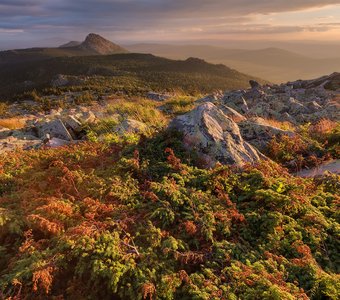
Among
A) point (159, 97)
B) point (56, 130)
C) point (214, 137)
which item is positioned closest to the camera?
point (214, 137)

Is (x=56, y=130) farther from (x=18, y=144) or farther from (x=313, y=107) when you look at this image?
(x=313, y=107)

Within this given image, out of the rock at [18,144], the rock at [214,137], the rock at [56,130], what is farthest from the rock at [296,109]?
the rock at [18,144]

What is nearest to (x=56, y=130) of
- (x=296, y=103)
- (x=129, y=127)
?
(x=129, y=127)

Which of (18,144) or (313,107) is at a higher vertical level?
(18,144)

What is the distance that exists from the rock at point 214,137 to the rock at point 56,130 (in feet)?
15.6

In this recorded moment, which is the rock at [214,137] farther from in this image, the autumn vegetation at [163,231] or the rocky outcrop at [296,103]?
the rocky outcrop at [296,103]

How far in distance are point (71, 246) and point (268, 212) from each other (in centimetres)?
325

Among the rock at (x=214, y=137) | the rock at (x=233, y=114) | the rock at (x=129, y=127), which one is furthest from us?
the rock at (x=233, y=114)

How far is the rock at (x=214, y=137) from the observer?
26.8 ft

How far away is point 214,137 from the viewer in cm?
849

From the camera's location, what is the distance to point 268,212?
5898mm

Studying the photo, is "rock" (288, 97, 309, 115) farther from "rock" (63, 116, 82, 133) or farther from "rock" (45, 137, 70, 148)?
"rock" (45, 137, 70, 148)

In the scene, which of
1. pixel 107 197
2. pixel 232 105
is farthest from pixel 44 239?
pixel 232 105

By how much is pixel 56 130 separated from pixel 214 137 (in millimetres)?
6450
